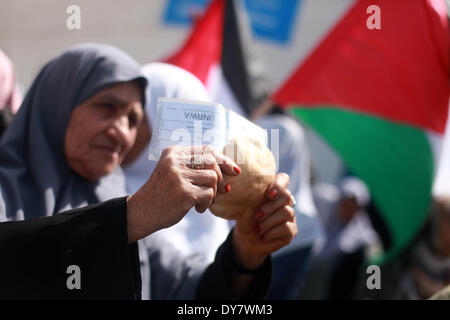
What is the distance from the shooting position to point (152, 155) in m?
1.29

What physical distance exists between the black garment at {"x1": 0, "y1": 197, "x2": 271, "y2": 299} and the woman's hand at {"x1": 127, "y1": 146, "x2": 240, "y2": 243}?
0.08 metres

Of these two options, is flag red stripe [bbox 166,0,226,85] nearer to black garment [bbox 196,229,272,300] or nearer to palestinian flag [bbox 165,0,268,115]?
palestinian flag [bbox 165,0,268,115]

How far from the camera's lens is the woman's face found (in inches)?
69.2

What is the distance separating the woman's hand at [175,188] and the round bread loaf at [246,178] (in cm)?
10

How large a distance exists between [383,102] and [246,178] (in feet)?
6.55

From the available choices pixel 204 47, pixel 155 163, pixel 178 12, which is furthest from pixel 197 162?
pixel 178 12

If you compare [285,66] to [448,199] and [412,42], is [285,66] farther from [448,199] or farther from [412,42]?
[412,42]

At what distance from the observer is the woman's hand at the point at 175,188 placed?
1.22 meters

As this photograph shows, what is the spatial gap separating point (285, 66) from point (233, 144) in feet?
29.9

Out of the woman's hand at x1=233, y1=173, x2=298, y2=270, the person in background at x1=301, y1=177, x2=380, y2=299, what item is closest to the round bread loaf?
the woman's hand at x1=233, y1=173, x2=298, y2=270

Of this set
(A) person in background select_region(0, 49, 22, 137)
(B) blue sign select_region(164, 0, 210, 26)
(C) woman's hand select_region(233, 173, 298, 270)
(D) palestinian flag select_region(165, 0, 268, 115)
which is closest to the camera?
(C) woman's hand select_region(233, 173, 298, 270)

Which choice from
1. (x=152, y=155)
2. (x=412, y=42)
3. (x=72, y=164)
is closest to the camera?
(x=152, y=155)

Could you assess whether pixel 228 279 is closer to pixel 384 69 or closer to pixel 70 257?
pixel 70 257
